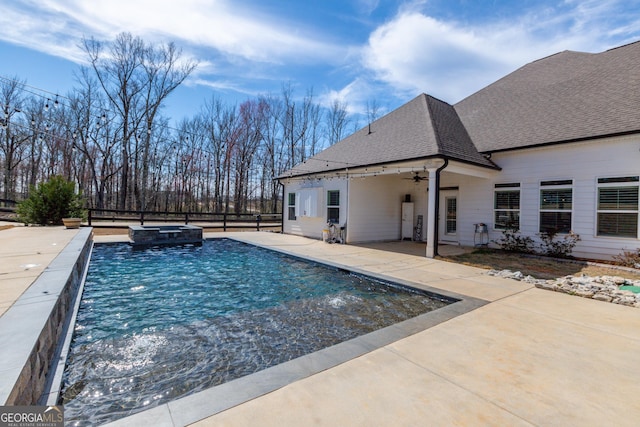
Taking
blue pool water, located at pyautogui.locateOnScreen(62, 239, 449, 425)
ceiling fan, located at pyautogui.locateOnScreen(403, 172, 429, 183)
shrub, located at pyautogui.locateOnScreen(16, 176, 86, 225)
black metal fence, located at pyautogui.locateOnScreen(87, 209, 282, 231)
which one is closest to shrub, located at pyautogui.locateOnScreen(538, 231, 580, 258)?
ceiling fan, located at pyautogui.locateOnScreen(403, 172, 429, 183)

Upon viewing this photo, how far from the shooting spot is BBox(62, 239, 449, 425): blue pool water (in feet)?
7.45

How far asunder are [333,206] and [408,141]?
364 cm

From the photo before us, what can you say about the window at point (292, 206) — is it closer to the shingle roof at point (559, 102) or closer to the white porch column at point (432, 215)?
the white porch column at point (432, 215)

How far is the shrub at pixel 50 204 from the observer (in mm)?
10484

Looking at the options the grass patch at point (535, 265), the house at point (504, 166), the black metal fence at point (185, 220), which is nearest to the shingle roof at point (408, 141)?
the house at point (504, 166)

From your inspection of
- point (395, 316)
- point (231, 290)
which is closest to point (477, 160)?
point (395, 316)

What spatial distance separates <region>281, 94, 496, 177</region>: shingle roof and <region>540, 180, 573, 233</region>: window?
5.36ft

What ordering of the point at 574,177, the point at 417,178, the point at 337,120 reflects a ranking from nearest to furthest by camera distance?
the point at 574,177 → the point at 417,178 → the point at 337,120

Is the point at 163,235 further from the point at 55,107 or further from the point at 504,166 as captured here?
the point at 55,107

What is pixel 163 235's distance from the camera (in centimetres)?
1005

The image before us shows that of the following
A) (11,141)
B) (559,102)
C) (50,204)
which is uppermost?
(11,141)

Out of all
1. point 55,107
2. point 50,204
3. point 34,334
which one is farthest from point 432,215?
point 55,107

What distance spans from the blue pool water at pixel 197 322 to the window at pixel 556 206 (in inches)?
240

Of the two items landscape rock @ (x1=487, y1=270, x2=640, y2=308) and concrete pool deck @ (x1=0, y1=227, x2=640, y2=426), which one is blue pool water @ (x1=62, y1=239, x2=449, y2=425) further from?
landscape rock @ (x1=487, y1=270, x2=640, y2=308)
